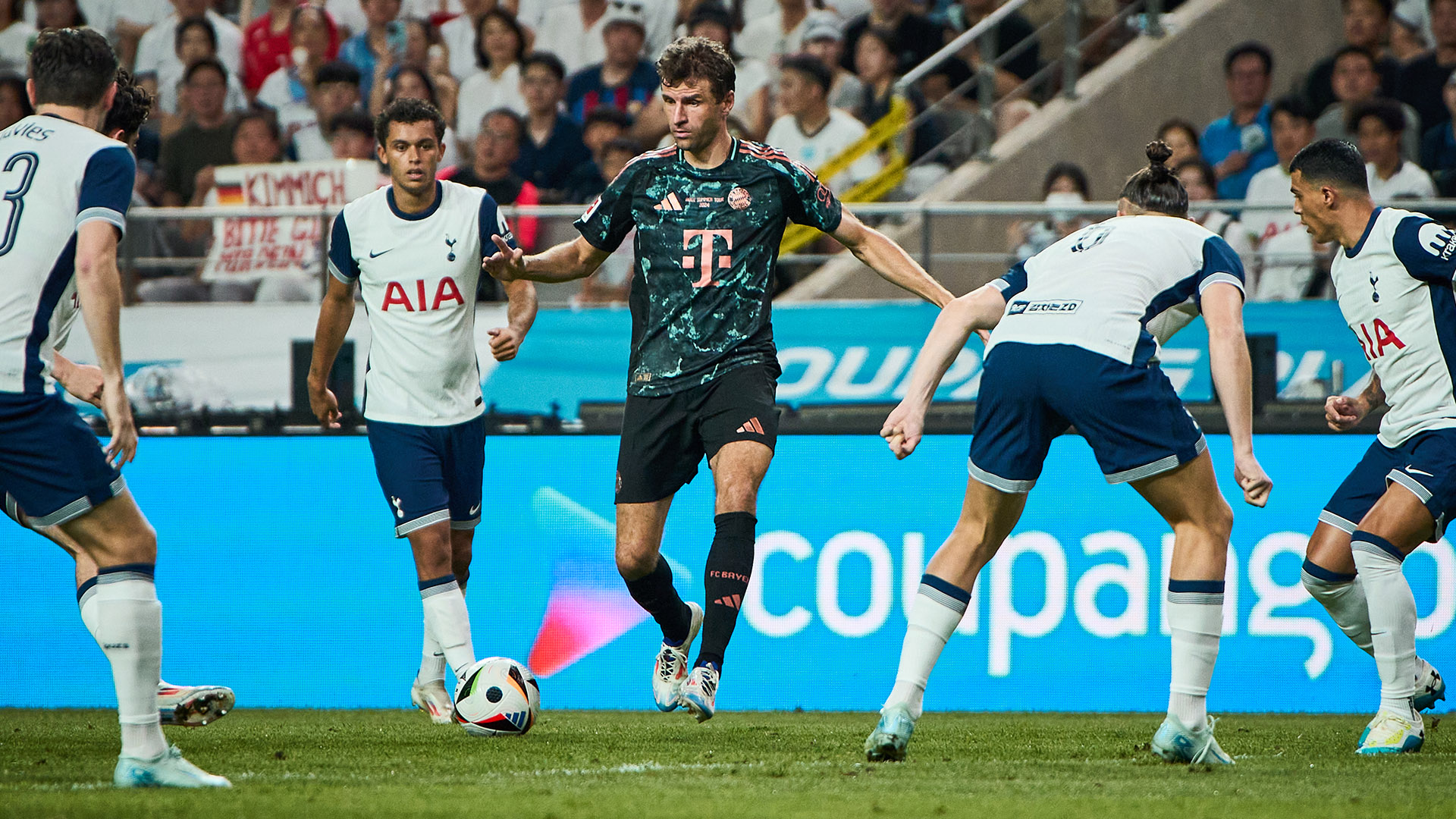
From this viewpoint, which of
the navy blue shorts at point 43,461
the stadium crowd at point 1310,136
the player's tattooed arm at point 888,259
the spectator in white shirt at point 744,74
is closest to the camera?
the navy blue shorts at point 43,461

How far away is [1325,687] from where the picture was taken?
7559 millimetres

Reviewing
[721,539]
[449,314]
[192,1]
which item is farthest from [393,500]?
[192,1]

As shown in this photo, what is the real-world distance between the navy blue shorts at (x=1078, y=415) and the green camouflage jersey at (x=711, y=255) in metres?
1.24

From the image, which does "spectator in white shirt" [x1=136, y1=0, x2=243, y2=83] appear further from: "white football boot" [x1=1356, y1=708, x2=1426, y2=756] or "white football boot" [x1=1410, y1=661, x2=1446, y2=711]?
"white football boot" [x1=1356, y1=708, x2=1426, y2=756]

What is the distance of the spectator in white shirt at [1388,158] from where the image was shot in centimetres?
1003

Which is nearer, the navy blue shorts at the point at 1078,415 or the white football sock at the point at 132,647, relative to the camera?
the white football sock at the point at 132,647

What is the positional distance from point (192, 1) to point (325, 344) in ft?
29.3

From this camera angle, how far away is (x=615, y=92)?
12.6 meters

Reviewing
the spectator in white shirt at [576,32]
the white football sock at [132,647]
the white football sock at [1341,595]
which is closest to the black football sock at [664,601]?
the white football sock at [132,647]

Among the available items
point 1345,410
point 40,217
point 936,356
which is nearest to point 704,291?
point 936,356

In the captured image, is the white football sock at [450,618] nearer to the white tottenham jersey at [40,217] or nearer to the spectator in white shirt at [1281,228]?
the white tottenham jersey at [40,217]

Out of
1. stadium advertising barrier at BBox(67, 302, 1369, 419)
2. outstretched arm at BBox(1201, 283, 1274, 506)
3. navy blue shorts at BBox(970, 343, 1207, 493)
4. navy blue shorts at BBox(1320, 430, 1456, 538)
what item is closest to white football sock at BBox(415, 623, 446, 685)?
stadium advertising barrier at BBox(67, 302, 1369, 419)

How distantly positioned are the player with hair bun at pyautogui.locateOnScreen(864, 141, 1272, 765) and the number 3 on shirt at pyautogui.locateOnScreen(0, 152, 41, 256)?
2.61 meters

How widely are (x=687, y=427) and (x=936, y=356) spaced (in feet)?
4.41
